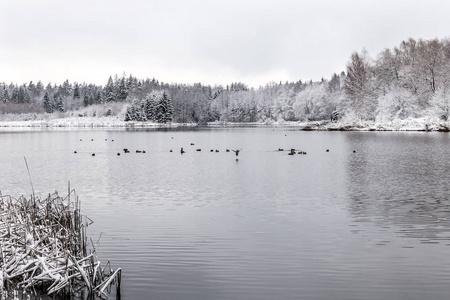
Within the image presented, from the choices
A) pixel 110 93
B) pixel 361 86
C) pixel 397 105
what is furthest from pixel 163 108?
pixel 397 105

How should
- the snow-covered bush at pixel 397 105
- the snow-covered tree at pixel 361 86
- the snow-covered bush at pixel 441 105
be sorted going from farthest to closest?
1. the snow-covered tree at pixel 361 86
2. the snow-covered bush at pixel 397 105
3. the snow-covered bush at pixel 441 105

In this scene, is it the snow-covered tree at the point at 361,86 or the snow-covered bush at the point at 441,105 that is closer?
the snow-covered bush at the point at 441,105

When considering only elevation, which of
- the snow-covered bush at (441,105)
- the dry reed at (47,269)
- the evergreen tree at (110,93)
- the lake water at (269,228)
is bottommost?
the lake water at (269,228)

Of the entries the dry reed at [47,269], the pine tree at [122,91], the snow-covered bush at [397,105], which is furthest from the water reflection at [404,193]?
the pine tree at [122,91]

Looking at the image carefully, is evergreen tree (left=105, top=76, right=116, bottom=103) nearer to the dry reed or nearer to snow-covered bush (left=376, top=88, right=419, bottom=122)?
snow-covered bush (left=376, top=88, right=419, bottom=122)

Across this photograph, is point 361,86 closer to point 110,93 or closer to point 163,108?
point 163,108

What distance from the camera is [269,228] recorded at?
16312 millimetres

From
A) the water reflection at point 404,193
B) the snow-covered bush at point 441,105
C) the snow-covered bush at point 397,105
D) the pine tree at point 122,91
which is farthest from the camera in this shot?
the pine tree at point 122,91

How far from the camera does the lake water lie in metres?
10.8

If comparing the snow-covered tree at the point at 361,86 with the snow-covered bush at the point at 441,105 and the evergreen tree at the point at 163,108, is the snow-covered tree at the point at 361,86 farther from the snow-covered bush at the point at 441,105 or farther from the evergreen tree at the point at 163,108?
the evergreen tree at the point at 163,108

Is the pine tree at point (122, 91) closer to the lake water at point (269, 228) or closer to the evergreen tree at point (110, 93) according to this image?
the evergreen tree at point (110, 93)

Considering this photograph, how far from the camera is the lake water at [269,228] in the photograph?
10758 millimetres

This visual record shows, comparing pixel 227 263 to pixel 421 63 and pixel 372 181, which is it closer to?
pixel 372 181

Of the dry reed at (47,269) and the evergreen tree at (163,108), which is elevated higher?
the evergreen tree at (163,108)
